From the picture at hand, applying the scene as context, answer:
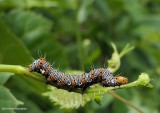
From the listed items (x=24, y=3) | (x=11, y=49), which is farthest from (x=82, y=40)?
(x=11, y=49)

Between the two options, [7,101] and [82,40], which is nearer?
[7,101]

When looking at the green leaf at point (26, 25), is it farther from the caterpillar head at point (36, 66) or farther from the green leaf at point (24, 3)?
the caterpillar head at point (36, 66)

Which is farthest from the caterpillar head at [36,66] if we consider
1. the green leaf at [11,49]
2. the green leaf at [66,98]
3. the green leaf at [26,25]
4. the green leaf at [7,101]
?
the green leaf at [26,25]

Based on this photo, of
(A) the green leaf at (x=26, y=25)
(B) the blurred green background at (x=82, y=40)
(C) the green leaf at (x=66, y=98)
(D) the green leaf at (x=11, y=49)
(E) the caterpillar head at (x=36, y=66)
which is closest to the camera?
(E) the caterpillar head at (x=36, y=66)

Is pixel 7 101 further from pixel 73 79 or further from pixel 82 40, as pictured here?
pixel 82 40

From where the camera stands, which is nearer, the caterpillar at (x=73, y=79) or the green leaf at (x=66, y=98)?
the caterpillar at (x=73, y=79)

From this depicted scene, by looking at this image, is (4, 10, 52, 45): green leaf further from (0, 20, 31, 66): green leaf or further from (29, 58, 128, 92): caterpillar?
(29, 58, 128, 92): caterpillar
